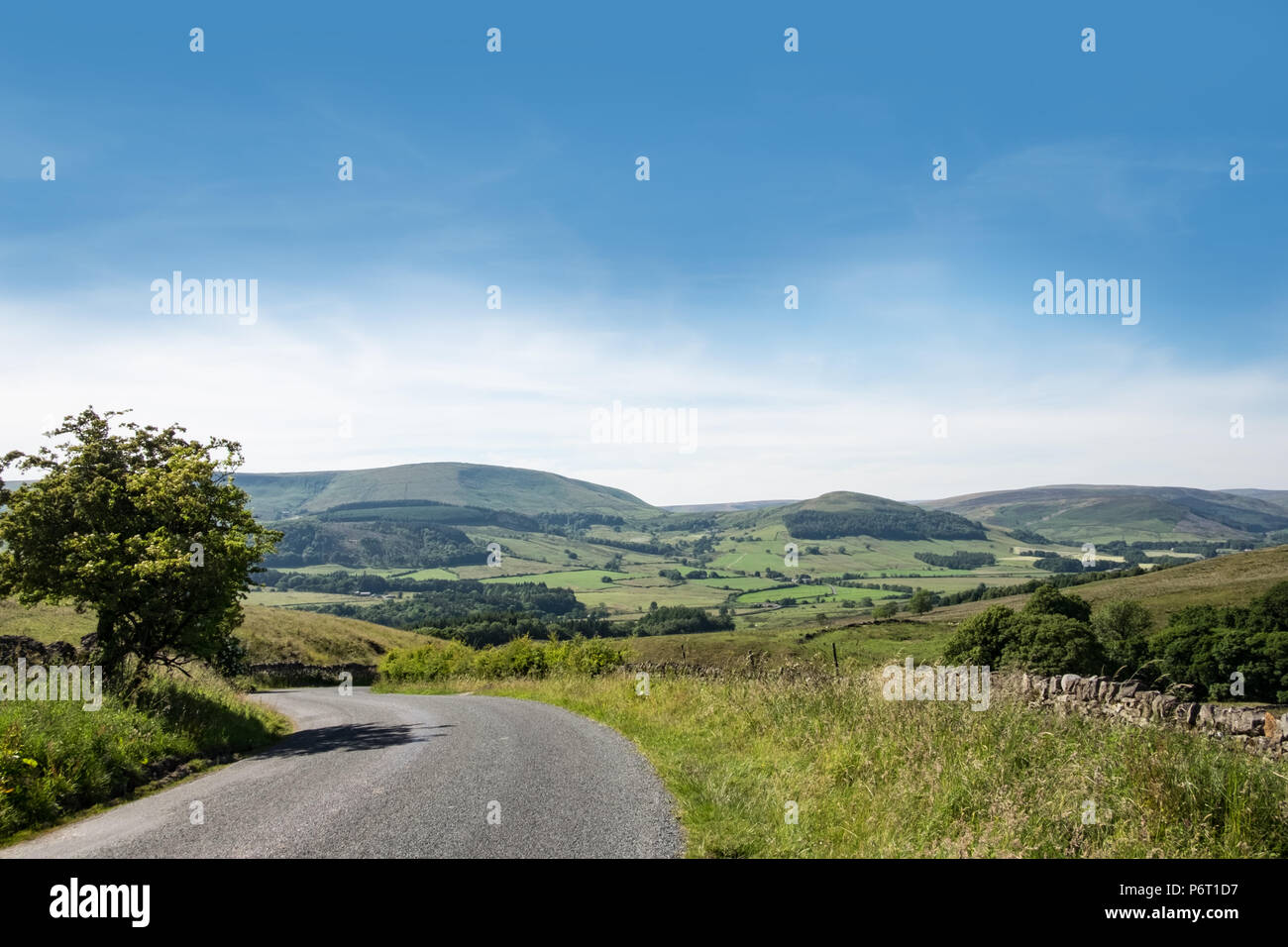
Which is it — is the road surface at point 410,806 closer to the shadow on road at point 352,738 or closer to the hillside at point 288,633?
the shadow on road at point 352,738

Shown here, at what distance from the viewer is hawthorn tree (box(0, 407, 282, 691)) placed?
1695 centimetres

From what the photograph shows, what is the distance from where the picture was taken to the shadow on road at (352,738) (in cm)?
1644

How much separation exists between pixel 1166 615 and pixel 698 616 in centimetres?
9184

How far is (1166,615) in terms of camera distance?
230ft

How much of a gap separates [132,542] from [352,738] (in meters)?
7.23

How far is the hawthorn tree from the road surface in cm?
467

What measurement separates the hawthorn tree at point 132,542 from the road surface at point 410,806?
4.67 metres
